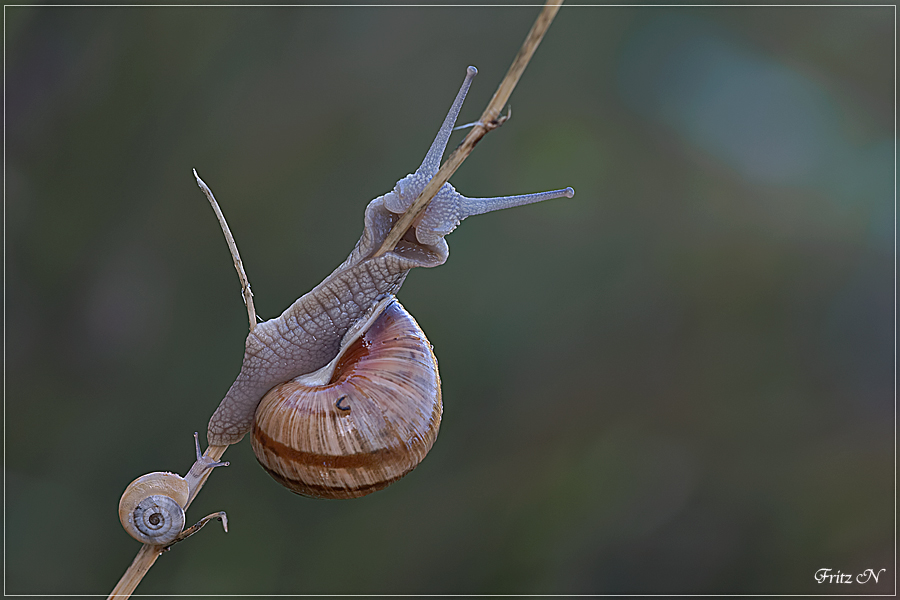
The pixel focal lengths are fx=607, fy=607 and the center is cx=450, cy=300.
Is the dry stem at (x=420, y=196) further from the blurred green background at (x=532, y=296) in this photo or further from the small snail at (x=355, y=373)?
the blurred green background at (x=532, y=296)

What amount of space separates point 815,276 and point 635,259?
56cm

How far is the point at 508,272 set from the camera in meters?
1.90

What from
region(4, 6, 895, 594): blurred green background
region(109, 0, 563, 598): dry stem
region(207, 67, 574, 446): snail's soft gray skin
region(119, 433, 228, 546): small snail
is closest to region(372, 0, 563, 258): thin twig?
region(109, 0, 563, 598): dry stem

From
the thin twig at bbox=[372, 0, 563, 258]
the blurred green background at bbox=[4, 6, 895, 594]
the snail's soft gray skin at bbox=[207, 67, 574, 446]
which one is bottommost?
the blurred green background at bbox=[4, 6, 895, 594]

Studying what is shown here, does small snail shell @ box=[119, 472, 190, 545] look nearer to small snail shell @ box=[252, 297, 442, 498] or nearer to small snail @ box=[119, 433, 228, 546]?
small snail @ box=[119, 433, 228, 546]

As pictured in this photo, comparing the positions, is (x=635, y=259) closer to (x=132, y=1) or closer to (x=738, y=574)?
(x=738, y=574)

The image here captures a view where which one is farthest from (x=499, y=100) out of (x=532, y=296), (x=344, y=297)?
(x=532, y=296)

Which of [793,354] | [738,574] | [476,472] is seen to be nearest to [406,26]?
[476,472]

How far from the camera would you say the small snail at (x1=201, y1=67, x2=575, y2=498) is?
2.23 ft

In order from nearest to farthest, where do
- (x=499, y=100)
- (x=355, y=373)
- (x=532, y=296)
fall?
(x=499, y=100), (x=355, y=373), (x=532, y=296)

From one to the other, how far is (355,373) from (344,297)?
0.10 meters

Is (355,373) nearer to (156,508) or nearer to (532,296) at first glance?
(156,508)

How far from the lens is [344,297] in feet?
2.47

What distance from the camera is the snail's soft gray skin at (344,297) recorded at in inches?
28.5
